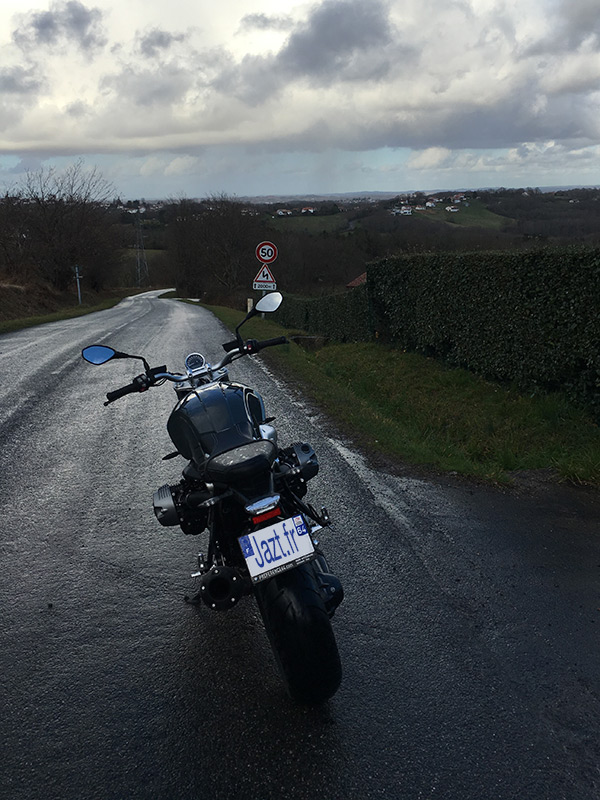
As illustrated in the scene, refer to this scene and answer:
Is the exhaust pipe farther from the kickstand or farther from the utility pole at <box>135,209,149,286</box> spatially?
the utility pole at <box>135,209,149,286</box>

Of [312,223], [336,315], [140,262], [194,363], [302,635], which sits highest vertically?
[194,363]

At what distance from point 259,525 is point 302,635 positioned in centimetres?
48

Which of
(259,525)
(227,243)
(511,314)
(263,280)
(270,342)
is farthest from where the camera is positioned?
(227,243)

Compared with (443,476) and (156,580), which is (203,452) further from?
(443,476)

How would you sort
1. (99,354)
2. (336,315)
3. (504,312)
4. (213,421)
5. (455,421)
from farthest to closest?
(336,315), (504,312), (455,421), (99,354), (213,421)

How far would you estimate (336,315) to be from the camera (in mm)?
21312

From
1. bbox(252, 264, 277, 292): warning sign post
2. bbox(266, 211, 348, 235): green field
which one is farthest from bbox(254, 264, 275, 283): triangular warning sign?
bbox(266, 211, 348, 235): green field

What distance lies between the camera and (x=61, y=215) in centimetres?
4988

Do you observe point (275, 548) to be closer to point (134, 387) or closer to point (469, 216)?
point (134, 387)

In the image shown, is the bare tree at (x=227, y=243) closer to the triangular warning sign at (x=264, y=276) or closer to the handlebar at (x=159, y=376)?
the triangular warning sign at (x=264, y=276)

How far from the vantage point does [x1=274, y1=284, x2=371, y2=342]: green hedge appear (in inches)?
711

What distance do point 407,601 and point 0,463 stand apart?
468 centimetres

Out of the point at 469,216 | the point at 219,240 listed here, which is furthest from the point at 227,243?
the point at 469,216

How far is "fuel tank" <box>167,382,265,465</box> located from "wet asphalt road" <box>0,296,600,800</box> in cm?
110
